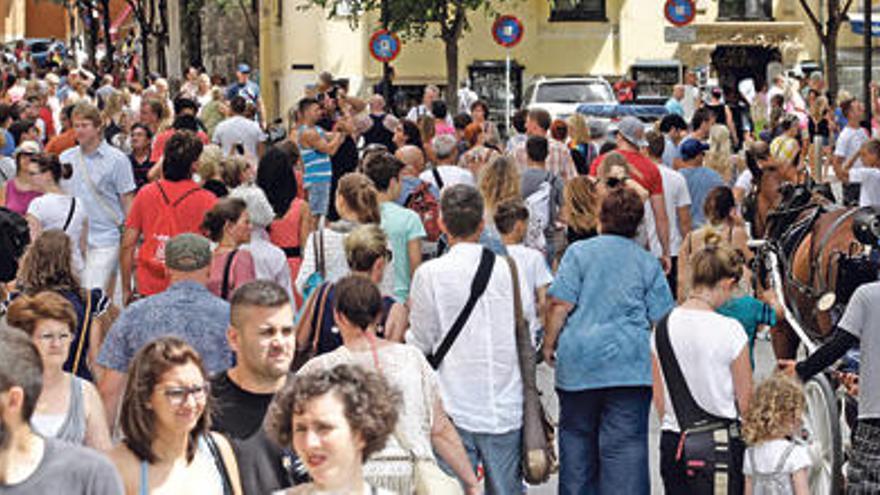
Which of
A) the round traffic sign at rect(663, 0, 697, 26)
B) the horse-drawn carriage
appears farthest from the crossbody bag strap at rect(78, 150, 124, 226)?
the round traffic sign at rect(663, 0, 697, 26)

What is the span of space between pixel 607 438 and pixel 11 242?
14.3ft

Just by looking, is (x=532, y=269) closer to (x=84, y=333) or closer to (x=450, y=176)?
(x=84, y=333)

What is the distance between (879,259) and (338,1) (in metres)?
32.6

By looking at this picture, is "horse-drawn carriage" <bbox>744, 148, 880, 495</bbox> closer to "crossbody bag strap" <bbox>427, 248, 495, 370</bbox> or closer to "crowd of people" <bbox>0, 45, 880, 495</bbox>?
"crowd of people" <bbox>0, 45, 880, 495</bbox>

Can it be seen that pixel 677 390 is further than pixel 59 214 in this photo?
No

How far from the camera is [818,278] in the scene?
42.3 feet

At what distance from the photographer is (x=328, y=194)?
715 inches

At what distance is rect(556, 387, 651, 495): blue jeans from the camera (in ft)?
32.4

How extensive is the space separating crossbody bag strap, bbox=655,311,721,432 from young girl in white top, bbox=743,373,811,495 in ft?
0.80

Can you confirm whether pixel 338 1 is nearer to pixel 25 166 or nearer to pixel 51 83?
pixel 51 83

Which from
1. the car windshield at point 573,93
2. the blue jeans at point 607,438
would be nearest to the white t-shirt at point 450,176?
the blue jeans at point 607,438

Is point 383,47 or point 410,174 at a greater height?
point 383,47

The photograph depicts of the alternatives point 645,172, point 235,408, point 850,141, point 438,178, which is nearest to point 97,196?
point 438,178

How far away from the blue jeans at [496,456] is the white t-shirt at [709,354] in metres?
0.76
